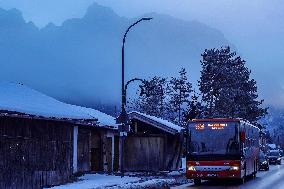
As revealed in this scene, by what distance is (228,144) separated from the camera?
1187 inches

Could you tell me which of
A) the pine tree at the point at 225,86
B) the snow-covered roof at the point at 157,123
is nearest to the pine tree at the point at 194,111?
the pine tree at the point at 225,86

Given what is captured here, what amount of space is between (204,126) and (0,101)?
12.3 metres

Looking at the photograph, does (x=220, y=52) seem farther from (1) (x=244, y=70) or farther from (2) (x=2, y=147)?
(2) (x=2, y=147)

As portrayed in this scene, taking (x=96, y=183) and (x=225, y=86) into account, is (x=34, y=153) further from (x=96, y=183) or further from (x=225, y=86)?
(x=225, y=86)

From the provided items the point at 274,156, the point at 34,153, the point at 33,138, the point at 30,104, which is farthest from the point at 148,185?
the point at 274,156

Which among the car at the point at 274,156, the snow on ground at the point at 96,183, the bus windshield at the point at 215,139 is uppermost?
the bus windshield at the point at 215,139

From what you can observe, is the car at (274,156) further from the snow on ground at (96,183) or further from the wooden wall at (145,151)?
the snow on ground at (96,183)

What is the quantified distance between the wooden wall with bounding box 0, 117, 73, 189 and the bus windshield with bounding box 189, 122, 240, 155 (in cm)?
636

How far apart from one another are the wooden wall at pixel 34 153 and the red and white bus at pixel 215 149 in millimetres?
6242

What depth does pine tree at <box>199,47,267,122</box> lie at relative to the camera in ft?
282

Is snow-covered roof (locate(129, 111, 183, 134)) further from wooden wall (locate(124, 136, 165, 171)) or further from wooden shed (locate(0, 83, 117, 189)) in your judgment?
wooden shed (locate(0, 83, 117, 189))

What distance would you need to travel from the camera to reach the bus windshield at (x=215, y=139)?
3011 centimetres

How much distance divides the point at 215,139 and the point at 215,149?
1.58 ft

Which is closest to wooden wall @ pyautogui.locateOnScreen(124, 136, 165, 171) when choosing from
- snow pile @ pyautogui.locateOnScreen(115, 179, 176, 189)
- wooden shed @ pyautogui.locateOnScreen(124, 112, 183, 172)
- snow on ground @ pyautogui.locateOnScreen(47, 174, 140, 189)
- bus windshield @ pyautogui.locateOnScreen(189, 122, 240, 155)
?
wooden shed @ pyautogui.locateOnScreen(124, 112, 183, 172)
